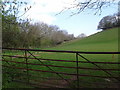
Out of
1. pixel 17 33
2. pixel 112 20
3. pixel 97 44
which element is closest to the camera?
pixel 17 33

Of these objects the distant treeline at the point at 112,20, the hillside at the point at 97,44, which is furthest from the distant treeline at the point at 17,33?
the hillside at the point at 97,44

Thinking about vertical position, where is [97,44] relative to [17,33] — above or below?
below

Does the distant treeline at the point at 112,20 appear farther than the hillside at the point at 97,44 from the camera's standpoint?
No

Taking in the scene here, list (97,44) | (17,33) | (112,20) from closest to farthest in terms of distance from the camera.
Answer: (17,33), (112,20), (97,44)

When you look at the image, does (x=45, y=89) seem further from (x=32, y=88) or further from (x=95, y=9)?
(x=95, y=9)

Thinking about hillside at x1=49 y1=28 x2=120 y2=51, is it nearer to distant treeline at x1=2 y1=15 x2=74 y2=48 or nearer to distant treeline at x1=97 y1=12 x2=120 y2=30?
distant treeline at x1=97 y1=12 x2=120 y2=30

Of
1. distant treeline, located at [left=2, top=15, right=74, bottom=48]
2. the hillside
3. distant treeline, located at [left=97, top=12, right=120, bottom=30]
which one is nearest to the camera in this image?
distant treeline, located at [left=2, top=15, right=74, bottom=48]

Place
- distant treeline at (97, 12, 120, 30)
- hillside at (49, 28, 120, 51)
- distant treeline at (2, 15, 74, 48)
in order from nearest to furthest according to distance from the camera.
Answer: distant treeline at (2, 15, 74, 48) < distant treeline at (97, 12, 120, 30) < hillside at (49, 28, 120, 51)

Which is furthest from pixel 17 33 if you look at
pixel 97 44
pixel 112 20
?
pixel 97 44

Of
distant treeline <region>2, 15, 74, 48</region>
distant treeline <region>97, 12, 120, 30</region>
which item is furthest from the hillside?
distant treeline <region>2, 15, 74, 48</region>

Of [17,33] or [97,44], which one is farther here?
[97,44]

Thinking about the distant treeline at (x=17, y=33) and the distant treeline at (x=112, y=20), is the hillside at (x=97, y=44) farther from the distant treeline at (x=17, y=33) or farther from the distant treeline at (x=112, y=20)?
the distant treeline at (x=17, y=33)

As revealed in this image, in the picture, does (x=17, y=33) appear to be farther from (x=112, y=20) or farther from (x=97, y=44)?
(x=97, y=44)

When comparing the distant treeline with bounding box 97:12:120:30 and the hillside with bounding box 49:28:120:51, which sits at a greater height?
the distant treeline with bounding box 97:12:120:30
